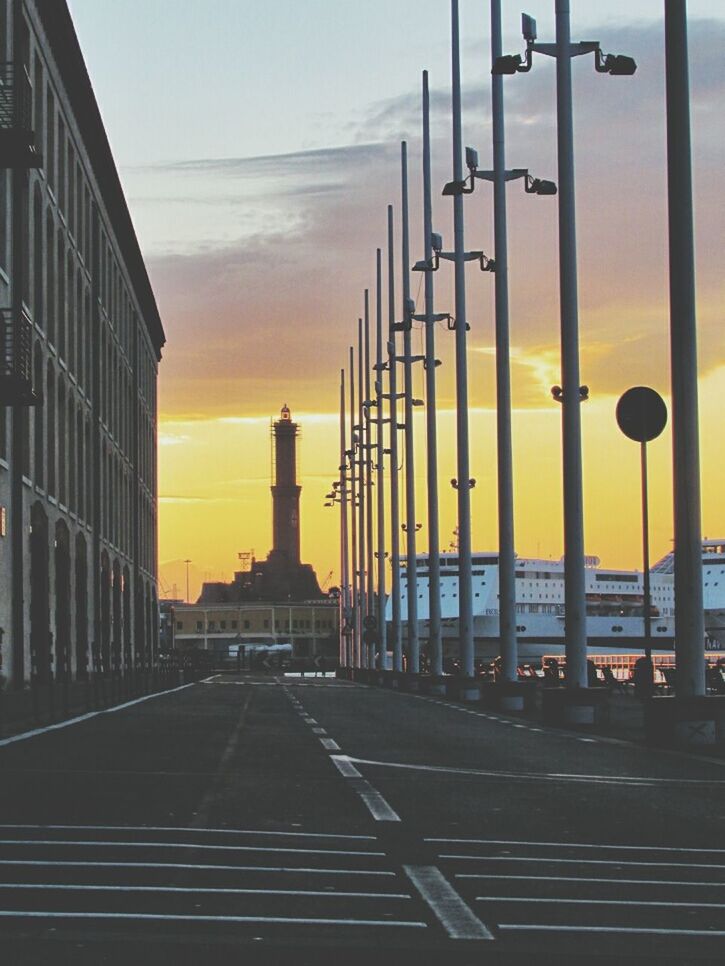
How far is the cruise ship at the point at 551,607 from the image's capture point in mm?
158750

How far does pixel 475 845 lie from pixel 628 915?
2.45m

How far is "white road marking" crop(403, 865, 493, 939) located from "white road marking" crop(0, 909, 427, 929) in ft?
0.53

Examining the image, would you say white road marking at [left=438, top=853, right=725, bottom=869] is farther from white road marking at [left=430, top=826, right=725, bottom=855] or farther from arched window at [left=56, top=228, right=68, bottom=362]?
arched window at [left=56, top=228, right=68, bottom=362]

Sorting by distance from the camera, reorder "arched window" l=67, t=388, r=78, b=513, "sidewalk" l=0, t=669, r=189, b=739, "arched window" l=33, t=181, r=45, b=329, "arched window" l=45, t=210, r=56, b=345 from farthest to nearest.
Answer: "arched window" l=67, t=388, r=78, b=513
"arched window" l=45, t=210, r=56, b=345
"arched window" l=33, t=181, r=45, b=329
"sidewalk" l=0, t=669, r=189, b=739

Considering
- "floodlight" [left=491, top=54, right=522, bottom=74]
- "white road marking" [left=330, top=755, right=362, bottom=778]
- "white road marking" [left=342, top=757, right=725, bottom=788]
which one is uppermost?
"floodlight" [left=491, top=54, right=522, bottom=74]

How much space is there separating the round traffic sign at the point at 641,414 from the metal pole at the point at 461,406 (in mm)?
20345

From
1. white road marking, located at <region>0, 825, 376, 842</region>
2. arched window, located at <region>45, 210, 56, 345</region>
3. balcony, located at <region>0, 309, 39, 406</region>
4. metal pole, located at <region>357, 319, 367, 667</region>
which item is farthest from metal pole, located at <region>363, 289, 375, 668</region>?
white road marking, located at <region>0, 825, 376, 842</region>

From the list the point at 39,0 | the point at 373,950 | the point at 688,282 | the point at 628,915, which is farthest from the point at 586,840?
the point at 39,0

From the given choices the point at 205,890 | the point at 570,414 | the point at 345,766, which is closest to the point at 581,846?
the point at 205,890

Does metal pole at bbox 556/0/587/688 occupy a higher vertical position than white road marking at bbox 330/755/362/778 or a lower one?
higher

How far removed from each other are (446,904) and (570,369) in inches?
925

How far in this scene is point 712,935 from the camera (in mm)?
7035

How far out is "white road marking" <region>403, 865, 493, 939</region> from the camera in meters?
6.95

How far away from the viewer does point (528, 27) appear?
35156 mm
